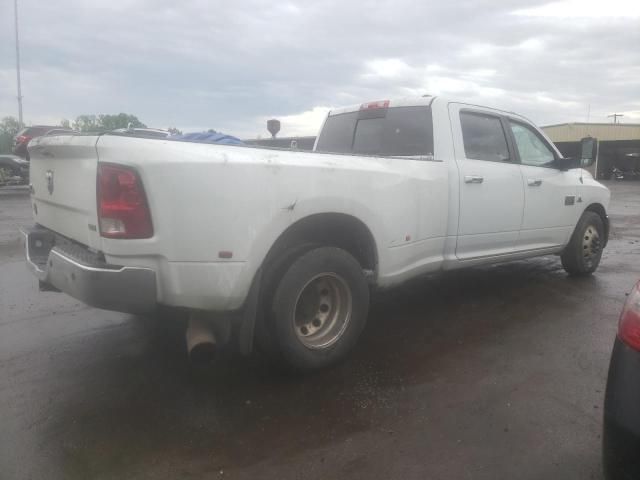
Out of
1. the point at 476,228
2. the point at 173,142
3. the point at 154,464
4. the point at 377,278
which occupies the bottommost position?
the point at 154,464

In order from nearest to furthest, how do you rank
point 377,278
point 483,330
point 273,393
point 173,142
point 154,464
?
point 154,464 → point 173,142 → point 273,393 → point 377,278 → point 483,330

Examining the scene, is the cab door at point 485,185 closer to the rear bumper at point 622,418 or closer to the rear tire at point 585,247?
the rear tire at point 585,247

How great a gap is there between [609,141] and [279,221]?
3726 centimetres

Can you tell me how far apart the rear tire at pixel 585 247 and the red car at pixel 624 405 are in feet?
13.7

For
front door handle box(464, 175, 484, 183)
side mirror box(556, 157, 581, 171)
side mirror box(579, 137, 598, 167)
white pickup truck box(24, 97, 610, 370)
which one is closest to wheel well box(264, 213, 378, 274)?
white pickup truck box(24, 97, 610, 370)

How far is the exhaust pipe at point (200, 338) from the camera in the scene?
2.83 meters

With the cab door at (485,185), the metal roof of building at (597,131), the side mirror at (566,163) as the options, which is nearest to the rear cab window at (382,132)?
the cab door at (485,185)

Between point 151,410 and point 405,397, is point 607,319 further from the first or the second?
point 151,410

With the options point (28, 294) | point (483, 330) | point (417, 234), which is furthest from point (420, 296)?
point (28, 294)

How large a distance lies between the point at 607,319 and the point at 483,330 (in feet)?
3.85

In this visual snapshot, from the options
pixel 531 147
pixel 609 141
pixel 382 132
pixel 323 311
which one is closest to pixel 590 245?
pixel 531 147

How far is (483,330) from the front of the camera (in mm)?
4242

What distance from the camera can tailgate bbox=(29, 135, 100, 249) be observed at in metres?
2.85

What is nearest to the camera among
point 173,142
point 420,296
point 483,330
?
point 173,142
